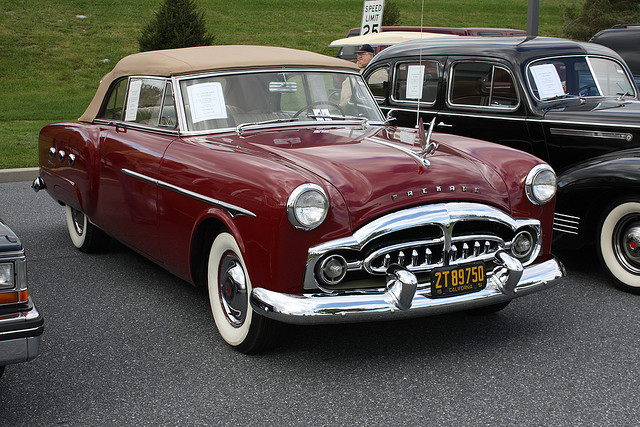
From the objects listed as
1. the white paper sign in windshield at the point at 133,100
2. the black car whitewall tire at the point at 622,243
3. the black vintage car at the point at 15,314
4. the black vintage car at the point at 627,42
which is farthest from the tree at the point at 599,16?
the black vintage car at the point at 15,314

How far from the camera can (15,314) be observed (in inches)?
111

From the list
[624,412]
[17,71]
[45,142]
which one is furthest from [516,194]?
[17,71]

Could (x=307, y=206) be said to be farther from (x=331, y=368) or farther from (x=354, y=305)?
(x=331, y=368)

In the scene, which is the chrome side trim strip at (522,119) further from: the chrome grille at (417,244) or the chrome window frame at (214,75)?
the chrome grille at (417,244)

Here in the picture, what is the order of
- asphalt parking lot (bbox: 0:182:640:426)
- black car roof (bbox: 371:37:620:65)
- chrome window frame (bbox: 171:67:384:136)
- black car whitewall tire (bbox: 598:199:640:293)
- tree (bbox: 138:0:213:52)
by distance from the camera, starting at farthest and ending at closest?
tree (bbox: 138:0:213:52), black car roof (bbox: 371:37:620:65), black car whitewall tire (bbox: 598:199:640:293), chrome window frame (bbox: 171:67:384:136), asphalt parking lot (bbox: 0:182:640:426)

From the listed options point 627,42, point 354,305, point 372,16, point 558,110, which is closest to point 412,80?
point 558,110

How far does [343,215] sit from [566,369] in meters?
1.41

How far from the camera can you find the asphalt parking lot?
3162 millimetres

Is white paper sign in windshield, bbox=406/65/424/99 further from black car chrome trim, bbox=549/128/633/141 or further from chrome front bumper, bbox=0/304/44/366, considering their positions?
chrome front bumper, bbox=0/304/44/366

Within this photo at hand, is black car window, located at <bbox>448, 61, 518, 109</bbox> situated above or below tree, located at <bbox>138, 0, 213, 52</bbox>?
below

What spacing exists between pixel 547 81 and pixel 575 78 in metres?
0.32

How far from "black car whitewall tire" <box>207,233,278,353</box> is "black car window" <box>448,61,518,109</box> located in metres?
3.27

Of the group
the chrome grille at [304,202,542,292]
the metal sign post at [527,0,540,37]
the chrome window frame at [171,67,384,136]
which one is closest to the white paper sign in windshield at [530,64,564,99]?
the chrome window frame at [171,67,384,136]

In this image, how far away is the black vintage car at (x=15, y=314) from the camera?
2.78 meters
